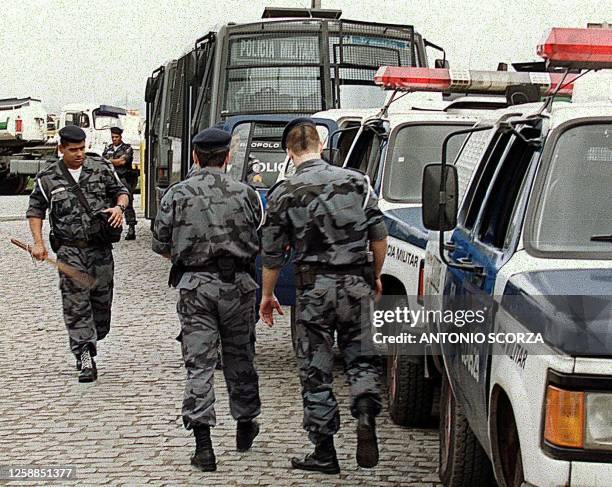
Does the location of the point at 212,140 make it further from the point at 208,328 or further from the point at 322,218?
the point at 208,328

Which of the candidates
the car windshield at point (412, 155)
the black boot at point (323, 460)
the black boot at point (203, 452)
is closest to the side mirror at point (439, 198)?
the black boot at point (323, 460)

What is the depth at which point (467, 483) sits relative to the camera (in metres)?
5.79

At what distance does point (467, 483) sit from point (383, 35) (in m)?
11.8

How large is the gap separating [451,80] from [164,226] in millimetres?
3455

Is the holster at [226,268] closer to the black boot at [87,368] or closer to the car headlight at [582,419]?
the black boot at [87,368]

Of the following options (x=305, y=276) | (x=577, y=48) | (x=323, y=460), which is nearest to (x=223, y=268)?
(x=305, y=276)

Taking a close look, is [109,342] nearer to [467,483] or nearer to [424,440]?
[424,440]

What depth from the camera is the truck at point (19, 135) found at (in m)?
41.7

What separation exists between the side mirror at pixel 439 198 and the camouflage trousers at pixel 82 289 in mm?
4276

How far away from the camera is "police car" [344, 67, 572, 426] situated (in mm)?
7531

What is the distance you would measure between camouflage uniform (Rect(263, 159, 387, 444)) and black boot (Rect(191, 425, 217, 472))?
1.77ft

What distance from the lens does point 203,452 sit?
6.69 metres

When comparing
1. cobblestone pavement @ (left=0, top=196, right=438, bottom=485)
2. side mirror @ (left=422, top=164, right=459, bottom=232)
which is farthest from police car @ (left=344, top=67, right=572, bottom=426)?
side mirror @ (left=422, top=164, right=459, bottom=232)

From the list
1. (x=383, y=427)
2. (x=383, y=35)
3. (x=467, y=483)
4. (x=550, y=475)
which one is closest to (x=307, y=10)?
(x=383, y=35)
